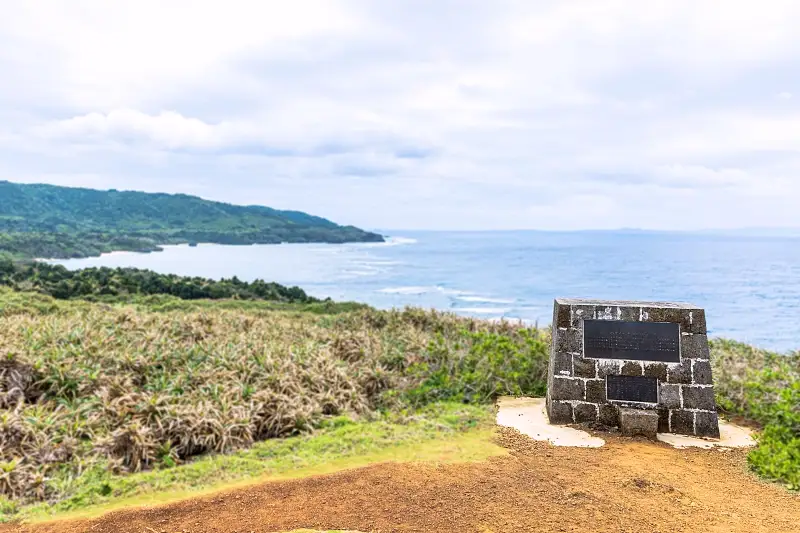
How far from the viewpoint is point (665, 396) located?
24.6ft

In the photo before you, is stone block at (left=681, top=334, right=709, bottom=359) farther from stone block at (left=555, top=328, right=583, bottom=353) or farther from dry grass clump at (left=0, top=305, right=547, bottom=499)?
dry grass clump at (left=0, top=305, right=547, bottom=499)

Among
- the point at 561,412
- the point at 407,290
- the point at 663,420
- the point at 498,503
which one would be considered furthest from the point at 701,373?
the point at 407,290

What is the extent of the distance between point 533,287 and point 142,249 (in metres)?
53.6

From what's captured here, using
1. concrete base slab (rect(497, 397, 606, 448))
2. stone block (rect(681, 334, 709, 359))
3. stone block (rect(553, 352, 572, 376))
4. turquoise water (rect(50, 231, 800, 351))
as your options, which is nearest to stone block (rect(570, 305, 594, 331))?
stone block (rect(553, 352, 572, 376))

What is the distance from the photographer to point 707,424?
741cm

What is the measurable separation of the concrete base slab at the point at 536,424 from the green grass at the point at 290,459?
373 mm

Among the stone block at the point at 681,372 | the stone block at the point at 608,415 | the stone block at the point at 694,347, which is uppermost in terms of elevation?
the stone block at the point at 694,347

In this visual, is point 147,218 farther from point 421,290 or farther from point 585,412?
point 585,412

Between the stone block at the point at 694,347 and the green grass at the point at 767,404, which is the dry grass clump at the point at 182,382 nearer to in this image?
the stone block at the point at 694,347

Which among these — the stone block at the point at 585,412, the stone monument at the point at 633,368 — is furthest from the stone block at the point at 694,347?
the stone block at the point at 585,412

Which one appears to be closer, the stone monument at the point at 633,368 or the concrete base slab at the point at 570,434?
the concrete base slab at the point at 570,434

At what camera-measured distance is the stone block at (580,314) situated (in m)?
7.78

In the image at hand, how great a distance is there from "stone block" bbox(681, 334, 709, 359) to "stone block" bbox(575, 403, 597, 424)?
4.23ft

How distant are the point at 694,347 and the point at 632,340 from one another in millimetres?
743
